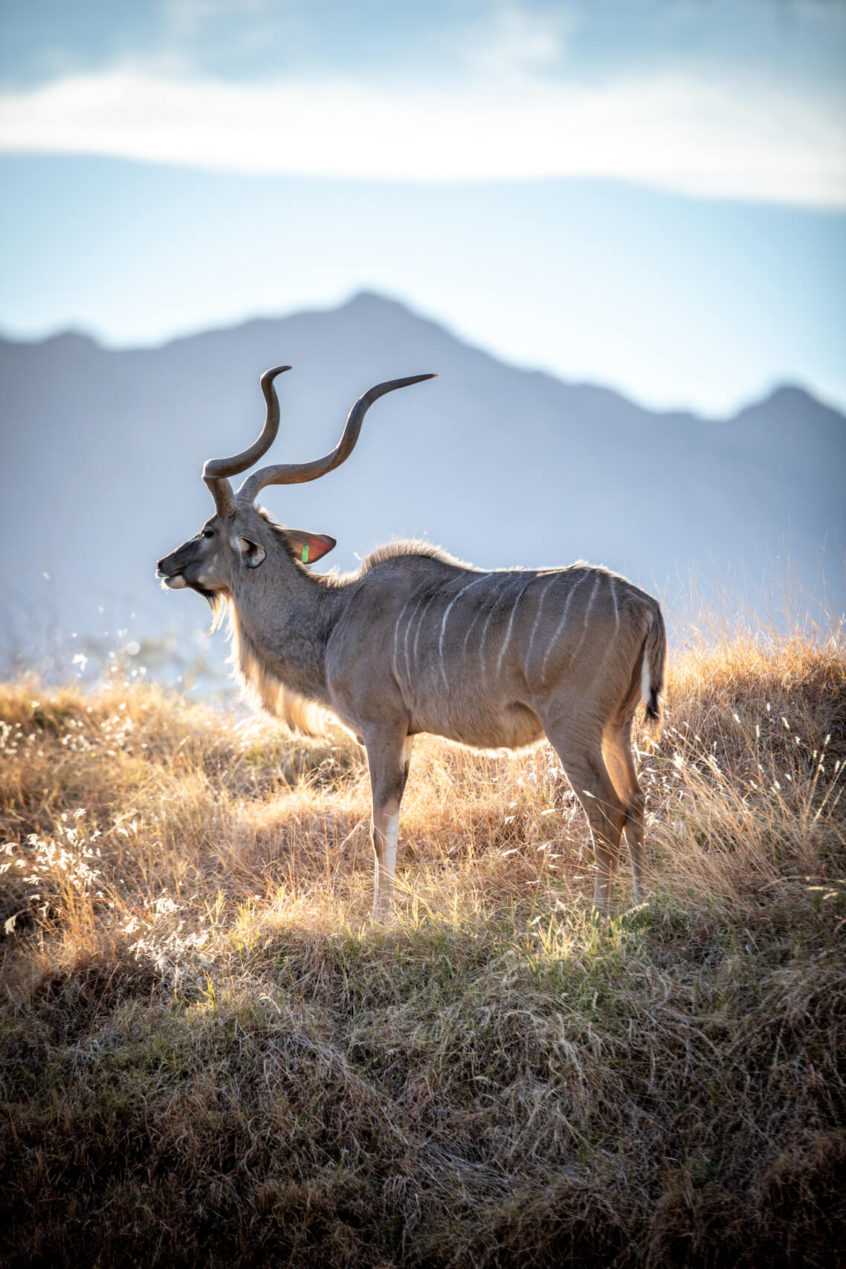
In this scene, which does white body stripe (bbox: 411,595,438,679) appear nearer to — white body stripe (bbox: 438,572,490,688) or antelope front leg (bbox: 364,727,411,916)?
white body stripe (bbox: 438,572,490,688)

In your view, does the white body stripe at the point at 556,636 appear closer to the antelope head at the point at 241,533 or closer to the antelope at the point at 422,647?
the antelope at the point at 422,647

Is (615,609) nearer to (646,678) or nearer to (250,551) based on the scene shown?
(646,678)

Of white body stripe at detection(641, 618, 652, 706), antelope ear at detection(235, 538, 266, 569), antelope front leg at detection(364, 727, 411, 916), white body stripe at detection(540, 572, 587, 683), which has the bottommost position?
antelope front leg at detection(364, 727, 411, 916)

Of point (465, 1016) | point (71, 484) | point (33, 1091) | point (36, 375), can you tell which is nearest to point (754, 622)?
point (465, 1016)

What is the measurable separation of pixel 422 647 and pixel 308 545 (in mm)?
1323

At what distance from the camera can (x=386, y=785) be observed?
17.2 ft

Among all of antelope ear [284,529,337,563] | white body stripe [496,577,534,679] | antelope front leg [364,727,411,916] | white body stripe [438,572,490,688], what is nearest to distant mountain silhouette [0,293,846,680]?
antelope ear [284,529,337,563]

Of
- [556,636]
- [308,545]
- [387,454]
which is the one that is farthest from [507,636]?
[387,454]

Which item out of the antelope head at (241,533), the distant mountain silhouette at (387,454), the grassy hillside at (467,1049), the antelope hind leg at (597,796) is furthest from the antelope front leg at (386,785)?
the distant mountain silhouette at (387,454)

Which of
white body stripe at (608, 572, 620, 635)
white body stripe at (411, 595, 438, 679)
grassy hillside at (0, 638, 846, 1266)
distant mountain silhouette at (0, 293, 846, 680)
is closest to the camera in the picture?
grassy hillside at (0, 638, 846, 1266)

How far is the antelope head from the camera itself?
5.79m

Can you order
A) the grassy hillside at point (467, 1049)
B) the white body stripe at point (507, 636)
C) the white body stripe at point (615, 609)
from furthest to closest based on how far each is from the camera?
the white body stripe at point (507, 636) < the white body stripe at point (615, 609) < the grassy hillside at point (467, 1049)

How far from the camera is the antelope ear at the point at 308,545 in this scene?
607 centimetres

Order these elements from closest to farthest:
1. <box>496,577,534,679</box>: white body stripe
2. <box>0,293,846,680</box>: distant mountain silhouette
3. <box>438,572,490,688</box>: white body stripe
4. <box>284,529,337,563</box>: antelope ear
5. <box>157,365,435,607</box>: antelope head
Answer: <box>496,577,534,679</box>: white body stripe
<box>438,572,490,688</box>: white body stripe
<box>157,365,435,607</box>: antelope head
<box>284,529,337,563</box>: antelope ear
<box>0,293,846,680</box>: distant mountain silhouette
